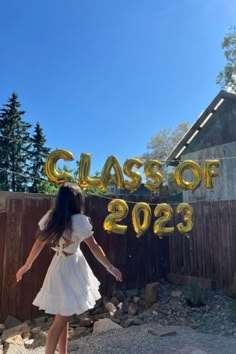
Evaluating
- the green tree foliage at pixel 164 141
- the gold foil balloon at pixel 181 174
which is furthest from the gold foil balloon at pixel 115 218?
the green tree foliage at pixel 164 141

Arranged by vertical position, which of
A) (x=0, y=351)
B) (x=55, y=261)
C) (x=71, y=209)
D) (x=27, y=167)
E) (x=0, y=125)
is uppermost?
(x=0, y=125)

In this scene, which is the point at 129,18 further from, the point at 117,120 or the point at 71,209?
the point at 117,120

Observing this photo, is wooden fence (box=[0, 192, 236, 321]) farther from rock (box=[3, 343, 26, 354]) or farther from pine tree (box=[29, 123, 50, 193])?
pine tree (box=[29, 123, 50, 193])

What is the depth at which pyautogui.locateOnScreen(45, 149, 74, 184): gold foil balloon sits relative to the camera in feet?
12.9

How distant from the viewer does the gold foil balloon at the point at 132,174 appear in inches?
172

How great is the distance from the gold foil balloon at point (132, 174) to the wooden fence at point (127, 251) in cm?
74

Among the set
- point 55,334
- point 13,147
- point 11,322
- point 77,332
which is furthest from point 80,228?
point 13,147

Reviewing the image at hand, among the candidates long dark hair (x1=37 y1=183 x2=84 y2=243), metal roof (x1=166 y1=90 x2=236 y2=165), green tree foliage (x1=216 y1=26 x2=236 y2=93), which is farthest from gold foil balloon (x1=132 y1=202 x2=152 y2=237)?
green tree foliage (x1=216 y1=26 x2=236 y2=93)

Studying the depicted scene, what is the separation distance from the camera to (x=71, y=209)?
2.38 m

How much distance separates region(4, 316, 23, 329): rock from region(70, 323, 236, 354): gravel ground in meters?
0.93

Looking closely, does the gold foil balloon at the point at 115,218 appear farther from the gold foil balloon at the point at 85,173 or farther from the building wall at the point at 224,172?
the building wall at the point at 224,172

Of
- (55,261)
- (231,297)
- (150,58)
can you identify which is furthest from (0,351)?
(150,58)

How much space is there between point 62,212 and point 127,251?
317cm

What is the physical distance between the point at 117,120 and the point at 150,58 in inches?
225
